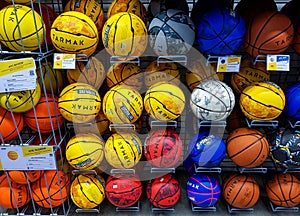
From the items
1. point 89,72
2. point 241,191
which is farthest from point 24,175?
point 241,191

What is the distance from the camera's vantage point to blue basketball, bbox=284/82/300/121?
144 cm

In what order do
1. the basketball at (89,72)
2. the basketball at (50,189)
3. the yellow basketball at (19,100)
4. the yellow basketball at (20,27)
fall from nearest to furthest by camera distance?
1. the yellow basketball at (20,27)
2. the yellow basketball at (19,100)
3. the basketball at (89,72)
4. the basketball at (50,189)

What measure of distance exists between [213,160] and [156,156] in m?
0.34

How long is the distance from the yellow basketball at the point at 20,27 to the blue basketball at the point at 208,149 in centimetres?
107

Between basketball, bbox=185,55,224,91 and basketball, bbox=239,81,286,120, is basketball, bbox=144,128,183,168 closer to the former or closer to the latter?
basketball, bbox=185,55,224,91

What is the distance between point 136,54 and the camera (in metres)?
1.43

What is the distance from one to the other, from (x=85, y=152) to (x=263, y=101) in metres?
1.06

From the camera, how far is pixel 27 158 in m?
1.57

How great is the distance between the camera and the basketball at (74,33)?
4.37 feet

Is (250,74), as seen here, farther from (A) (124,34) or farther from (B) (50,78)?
(B) (50,78)

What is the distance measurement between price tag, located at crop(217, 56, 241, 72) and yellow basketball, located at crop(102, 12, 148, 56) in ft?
1.45

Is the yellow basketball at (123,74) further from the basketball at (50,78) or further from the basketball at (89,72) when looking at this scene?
the basketball at (50,78)

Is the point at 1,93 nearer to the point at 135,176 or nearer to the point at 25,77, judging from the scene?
the point at 25,77

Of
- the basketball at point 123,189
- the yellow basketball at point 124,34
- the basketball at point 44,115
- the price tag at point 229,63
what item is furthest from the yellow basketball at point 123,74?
the basketball at point 123,189
